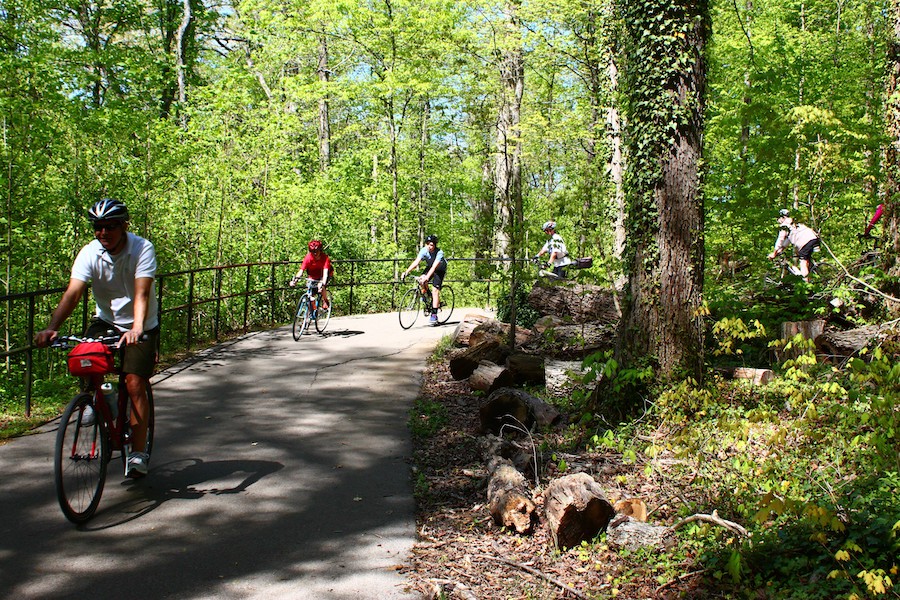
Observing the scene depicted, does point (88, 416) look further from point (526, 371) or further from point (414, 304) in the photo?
point (414, 304)

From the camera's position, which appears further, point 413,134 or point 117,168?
point 413,134

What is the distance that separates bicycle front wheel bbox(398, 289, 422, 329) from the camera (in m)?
16.0

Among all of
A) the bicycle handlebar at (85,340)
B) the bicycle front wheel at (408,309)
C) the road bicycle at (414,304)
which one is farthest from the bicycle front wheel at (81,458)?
the bicycle front wheel at (408,309)

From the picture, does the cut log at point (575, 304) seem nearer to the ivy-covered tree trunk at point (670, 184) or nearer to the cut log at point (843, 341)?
the cut log at point (843, 341)

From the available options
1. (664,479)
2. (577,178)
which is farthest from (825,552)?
(577,178)

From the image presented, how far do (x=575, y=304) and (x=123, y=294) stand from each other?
1014cm

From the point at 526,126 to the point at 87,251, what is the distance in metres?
21.5

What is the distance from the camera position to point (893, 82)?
377 inches

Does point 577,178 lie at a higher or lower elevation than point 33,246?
higher

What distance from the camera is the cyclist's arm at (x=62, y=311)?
507cm

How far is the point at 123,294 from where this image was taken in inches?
217

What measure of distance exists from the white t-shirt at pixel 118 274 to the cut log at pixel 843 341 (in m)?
6.91

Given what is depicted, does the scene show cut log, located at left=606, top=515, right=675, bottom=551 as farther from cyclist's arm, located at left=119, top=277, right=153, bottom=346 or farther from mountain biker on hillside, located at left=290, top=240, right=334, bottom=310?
mountain biker on hillside, located at left=290, top=240, right=334, bottom=310

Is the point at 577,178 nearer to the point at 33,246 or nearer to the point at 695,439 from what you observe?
the point at 695,439
